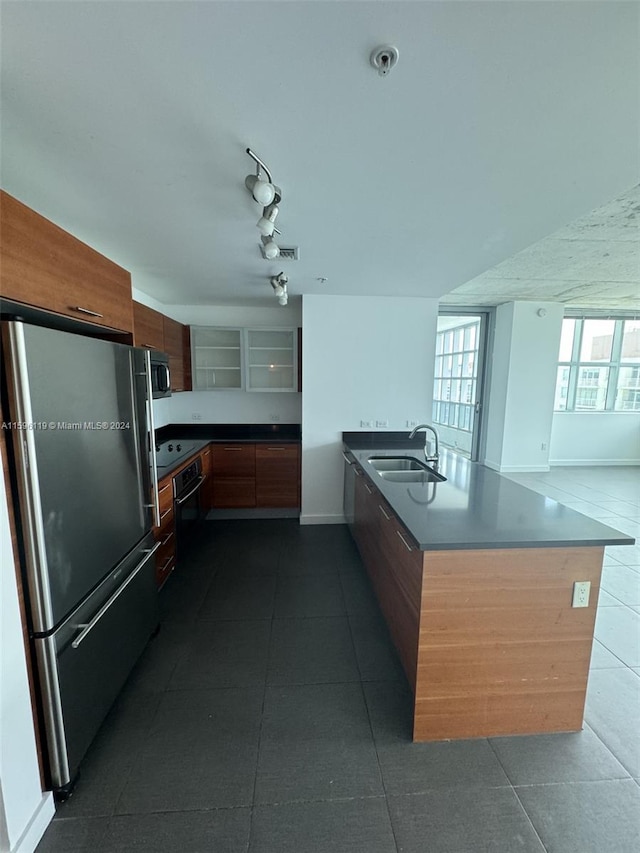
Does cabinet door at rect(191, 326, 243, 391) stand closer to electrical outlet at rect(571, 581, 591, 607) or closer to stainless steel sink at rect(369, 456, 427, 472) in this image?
stainless steel sink at rect(369, 456, 427, 472)

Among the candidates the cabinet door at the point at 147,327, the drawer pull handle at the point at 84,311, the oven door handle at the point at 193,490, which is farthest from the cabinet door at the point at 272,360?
the drawer pull handle at the point at 84,311

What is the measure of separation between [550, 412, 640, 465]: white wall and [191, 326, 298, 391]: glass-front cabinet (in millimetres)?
5185

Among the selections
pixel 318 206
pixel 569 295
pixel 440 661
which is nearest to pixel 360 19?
pixel 318 206

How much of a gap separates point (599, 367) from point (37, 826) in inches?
329

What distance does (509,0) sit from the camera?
2.58 feet

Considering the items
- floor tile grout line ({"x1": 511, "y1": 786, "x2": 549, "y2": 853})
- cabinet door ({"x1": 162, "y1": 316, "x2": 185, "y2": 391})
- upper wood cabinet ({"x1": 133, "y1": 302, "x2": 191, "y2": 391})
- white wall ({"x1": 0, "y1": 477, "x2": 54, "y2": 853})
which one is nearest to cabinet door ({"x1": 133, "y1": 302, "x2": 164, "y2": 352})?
upper wood cabinet ({"x1": 133, "y1": 302, "x2": 191, "y2": 391})

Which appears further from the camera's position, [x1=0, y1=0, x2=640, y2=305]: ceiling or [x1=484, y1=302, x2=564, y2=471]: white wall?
[x1=484, y1=302, x2=564, y2=471]: white wall

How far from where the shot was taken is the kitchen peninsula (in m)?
1.43

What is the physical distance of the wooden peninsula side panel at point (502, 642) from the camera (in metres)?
1.44

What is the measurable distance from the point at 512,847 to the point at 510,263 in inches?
160

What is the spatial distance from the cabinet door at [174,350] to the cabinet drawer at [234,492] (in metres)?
1.16

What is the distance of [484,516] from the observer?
1.63m

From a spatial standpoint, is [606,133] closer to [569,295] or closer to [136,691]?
[136,691]

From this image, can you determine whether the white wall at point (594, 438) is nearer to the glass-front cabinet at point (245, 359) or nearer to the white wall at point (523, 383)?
the white wall at point (523, 383)
